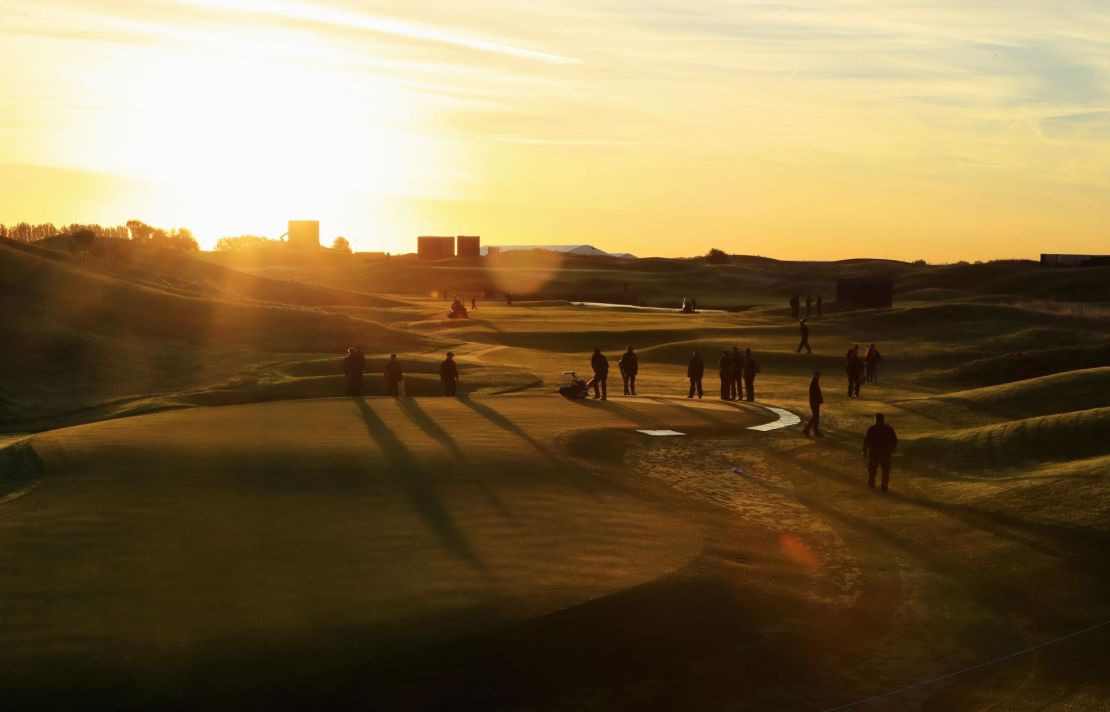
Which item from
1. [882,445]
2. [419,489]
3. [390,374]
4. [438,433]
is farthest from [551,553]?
[390,374]

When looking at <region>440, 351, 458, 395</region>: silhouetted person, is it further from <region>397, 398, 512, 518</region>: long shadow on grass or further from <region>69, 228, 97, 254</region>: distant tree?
<region>69, 228, 97, 254</region>: distant tree

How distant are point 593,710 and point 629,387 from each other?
3308 cm

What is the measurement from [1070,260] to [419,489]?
175 m

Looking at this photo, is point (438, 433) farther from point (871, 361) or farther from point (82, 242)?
point (82, 242)

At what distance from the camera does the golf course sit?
14.8 meters

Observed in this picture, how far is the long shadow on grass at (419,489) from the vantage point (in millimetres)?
19156

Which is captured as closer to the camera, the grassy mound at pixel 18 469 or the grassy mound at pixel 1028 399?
the grassy mound at pixel 18 469

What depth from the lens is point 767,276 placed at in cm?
17600

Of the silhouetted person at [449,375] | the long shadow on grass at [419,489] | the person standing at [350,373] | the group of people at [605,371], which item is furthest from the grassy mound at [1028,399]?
the person standing at [350,373]

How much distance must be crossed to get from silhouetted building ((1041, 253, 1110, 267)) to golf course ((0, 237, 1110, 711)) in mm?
136864

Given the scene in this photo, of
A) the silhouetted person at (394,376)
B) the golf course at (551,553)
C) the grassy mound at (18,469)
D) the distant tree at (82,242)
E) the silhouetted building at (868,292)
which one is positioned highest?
the distant tree at (82,242)

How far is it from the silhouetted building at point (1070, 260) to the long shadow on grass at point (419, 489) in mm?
156319

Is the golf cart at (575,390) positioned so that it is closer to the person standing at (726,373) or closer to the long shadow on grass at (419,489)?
the person standing at (726,373)

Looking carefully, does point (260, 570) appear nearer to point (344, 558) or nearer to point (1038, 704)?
point (344, 558)
